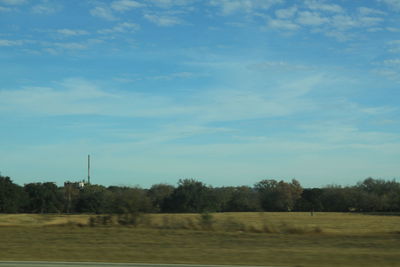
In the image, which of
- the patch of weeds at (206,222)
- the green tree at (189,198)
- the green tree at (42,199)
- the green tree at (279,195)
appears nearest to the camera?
the patch of weeds at (206,222)

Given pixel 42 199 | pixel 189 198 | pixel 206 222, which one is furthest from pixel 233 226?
pixel 42 199

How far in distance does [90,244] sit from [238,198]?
53.8m

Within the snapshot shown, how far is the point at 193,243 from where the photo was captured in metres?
18.7

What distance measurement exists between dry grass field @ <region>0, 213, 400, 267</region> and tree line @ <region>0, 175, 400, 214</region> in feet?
86.2

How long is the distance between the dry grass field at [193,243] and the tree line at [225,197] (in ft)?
86.2

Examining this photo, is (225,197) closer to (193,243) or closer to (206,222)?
(206,222)

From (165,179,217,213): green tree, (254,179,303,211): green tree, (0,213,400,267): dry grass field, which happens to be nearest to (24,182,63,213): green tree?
(165,179,217,213): green tree

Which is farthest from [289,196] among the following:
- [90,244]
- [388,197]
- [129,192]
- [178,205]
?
[90,244]

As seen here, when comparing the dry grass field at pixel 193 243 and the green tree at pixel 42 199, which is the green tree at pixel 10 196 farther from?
the dry grass field at pixel 193 243

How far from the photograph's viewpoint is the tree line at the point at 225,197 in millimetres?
57875

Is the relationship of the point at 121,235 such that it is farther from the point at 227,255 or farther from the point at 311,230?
the point at 311,230

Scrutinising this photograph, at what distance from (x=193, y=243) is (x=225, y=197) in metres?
49.0

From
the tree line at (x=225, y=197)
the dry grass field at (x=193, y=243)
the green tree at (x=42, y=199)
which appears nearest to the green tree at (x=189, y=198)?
the tree line at (x=225, y=197)

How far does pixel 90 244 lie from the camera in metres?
18.0
